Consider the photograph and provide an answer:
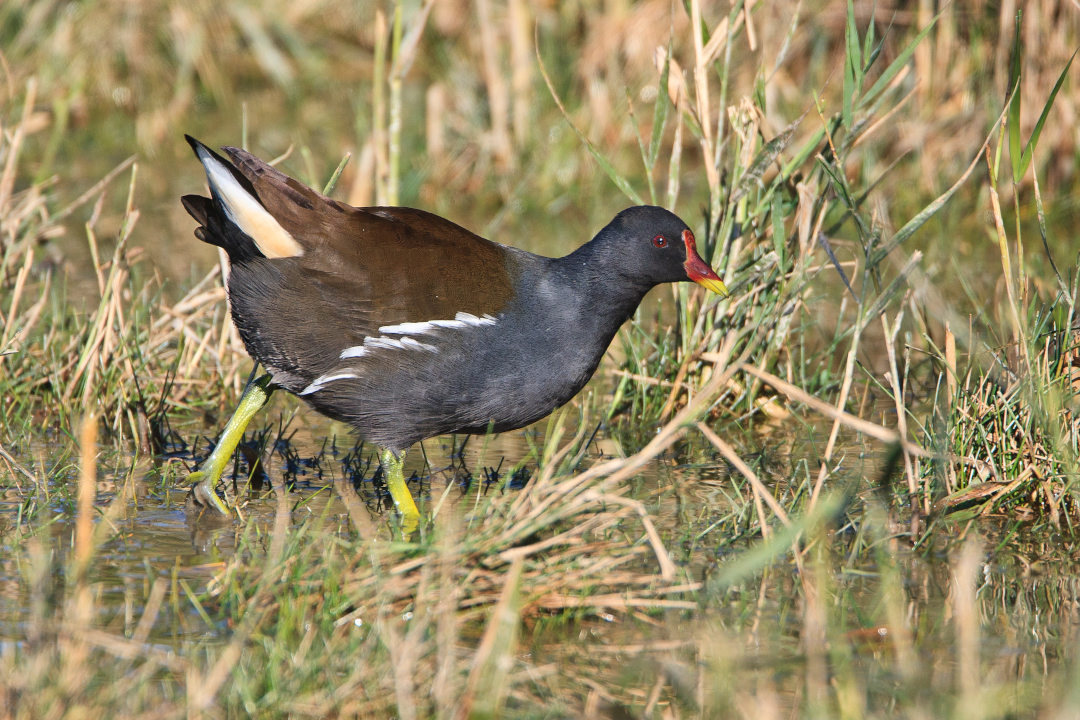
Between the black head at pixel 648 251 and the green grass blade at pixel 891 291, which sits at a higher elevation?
the black head at pixel 648 251

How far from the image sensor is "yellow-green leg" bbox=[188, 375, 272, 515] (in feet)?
11.2

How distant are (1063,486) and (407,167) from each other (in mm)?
4517

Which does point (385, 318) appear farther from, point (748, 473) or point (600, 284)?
point (748, 473)

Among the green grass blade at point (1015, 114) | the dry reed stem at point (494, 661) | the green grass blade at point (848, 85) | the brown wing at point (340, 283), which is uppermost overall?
the green grass blade at point (848, 85)

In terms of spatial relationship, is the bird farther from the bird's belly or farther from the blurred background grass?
the blurred background grass

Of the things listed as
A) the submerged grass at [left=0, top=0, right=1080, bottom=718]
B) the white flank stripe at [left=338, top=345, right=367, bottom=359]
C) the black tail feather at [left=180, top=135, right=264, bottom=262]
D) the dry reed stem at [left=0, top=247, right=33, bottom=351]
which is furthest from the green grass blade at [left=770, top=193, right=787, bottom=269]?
the dry reed stem at [left=0, top=247, right=33, bottom=351]

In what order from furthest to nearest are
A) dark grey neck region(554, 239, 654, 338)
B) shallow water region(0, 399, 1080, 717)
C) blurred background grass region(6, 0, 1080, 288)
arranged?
blurred background grass region(6, 0, 1080, 288)
dark grey neck region(554, 239, 654, 338)
shallow water region(0, 399, 1080, 717)

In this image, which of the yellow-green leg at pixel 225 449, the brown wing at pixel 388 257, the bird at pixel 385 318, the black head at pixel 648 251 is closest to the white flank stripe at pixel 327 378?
the bird at pixel 385 318

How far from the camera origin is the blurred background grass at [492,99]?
634cm

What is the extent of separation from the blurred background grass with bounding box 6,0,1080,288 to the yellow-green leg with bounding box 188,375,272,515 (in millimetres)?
1982

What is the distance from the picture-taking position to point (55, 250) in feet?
19.1

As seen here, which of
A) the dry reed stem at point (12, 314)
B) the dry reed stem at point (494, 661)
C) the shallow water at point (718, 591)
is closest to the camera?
the dry reed stem at point (494, 661)

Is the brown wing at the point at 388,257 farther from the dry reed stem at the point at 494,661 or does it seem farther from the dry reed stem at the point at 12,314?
the dry reed stem at the point at 494,661

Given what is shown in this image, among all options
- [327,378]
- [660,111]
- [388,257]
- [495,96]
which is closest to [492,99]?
[495,96]
